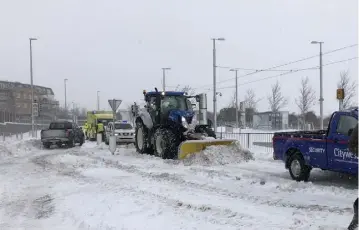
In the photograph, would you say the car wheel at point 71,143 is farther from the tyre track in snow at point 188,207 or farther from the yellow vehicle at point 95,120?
the tyre track in snow at point 188,207

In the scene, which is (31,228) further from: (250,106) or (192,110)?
(250,106)

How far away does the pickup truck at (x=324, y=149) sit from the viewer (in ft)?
32.0

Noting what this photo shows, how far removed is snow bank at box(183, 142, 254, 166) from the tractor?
0.96ft

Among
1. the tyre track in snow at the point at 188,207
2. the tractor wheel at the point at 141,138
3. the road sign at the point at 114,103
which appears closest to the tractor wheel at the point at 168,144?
the tractor wheel at the point at 141,138

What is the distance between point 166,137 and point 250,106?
55686 millimetres

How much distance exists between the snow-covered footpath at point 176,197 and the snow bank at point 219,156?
0.04 meters

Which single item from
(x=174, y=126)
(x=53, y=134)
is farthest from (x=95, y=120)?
(x=174, y=126)

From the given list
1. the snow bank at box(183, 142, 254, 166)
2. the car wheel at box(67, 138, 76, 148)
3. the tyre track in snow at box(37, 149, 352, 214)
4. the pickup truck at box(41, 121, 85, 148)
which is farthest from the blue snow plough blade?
the car wheel at box(67, 138, 76, 148)

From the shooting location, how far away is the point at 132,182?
11.4 m

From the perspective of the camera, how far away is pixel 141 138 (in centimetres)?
1995

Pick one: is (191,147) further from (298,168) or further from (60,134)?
(60,134)

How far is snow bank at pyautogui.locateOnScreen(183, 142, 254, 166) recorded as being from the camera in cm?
1502

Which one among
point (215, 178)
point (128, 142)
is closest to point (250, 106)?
point (128, 142)

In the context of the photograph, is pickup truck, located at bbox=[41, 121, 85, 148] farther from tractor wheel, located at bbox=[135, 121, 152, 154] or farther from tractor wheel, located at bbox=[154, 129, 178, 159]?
tractor wheel, located at bbox=[154, 129, 178, 159]
